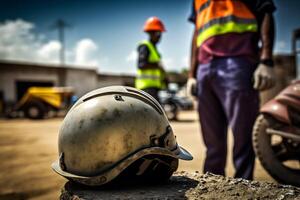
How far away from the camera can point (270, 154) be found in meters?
2.47

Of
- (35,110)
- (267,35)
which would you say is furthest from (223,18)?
(35,110)

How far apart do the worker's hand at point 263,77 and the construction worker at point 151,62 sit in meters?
2.82

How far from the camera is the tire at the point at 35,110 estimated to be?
44.9 ft

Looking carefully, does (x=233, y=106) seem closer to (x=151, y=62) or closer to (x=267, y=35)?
(x=267, y=35)

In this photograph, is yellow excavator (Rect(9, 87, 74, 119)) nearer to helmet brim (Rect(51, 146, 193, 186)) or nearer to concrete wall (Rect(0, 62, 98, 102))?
concrete wall (Rect(0, 62, 98, 102))

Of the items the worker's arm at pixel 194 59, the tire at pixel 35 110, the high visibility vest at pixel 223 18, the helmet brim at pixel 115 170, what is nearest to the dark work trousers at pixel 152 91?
the worker's arm at pixel 194 59

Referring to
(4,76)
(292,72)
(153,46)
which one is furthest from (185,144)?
(4,76)

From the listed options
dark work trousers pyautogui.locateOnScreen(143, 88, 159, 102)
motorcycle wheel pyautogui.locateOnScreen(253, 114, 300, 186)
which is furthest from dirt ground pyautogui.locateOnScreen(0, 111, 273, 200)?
dark work trousers pyautogui.locateOnScreen(143, 88, 159, 102)

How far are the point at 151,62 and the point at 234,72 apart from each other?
9.10 feet

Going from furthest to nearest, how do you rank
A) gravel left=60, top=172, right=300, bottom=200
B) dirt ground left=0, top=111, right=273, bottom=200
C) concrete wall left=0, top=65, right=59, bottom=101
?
1. concrete wall left=0, top=65, right=59, bottom=101
2. dirt ground left=0, top=111, right=273, bottom=200
3. gravel left=60, top=172, right=300, bottom=200

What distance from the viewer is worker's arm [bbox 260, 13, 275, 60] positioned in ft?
7.54

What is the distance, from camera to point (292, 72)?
1234cm

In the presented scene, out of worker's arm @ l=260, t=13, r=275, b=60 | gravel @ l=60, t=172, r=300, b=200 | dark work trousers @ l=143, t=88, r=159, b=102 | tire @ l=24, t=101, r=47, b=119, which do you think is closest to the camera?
gravel @ l=60, t=172, r=300, b=200

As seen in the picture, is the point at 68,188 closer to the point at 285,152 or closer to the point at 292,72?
the point at 285,152
